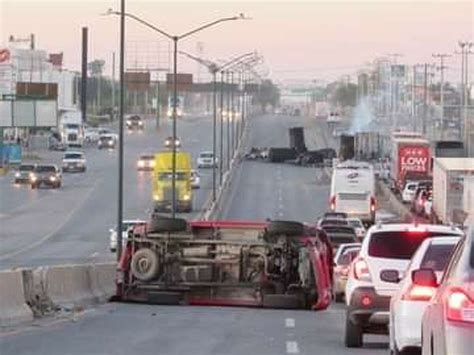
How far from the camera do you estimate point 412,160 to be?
3784 inches

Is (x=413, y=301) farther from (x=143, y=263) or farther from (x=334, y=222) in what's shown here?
(x=334, y=222)

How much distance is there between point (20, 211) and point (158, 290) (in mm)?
52939

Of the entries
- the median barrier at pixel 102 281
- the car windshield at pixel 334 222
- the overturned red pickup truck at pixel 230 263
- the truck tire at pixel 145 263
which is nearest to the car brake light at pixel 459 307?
the overturned red pickup truck at pixel 230 263

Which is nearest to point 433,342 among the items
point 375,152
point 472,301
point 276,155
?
point 472,301

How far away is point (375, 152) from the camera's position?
137250 millimetres

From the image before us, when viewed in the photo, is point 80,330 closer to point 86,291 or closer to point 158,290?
point 158,290

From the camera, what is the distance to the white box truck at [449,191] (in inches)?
2599

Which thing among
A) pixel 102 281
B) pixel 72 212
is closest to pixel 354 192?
pixel 72 212

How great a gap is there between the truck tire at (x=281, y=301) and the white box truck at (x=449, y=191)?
119ft

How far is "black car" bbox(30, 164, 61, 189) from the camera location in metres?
93.3

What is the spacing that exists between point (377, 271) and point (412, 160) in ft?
256

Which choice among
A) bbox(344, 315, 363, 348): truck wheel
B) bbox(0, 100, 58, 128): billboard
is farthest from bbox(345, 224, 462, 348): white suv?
bbox(0, 100, 58, 128): billboard

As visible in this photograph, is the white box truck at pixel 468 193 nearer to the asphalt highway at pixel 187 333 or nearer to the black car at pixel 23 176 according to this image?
the asphalt highway at pixel 187 333

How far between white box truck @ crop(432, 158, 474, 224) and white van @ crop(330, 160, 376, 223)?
3428 mm
